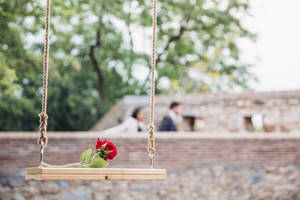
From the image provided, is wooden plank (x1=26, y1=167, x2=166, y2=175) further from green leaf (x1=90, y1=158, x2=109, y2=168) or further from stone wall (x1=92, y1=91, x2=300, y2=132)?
stone wall (x1=92, y1=91, x2=300, y2=132)

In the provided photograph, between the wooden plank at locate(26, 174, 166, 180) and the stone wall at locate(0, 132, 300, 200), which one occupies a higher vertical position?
the wooden plank at locate(26, 174, 166, 180)

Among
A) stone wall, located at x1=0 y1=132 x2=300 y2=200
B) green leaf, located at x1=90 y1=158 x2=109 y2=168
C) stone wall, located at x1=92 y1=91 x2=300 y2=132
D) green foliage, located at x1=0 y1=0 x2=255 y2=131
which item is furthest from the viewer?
green foliage, located at x1=0 y1=0 x2=255 y2=131

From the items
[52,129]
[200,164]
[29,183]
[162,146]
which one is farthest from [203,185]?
[52,129]

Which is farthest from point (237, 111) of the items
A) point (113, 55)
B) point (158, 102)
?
point (113, 55)

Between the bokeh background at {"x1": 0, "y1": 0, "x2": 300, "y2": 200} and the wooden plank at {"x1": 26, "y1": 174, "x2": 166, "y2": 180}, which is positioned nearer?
the wooden plank at {"x1": 26, "y1": 174, "x2": 166, "y2": 180}

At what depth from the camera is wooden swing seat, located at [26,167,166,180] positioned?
105 inches

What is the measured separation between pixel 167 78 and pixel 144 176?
14.2m

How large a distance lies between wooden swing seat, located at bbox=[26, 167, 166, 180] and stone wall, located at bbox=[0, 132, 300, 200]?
4.87 metres

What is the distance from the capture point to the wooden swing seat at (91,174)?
2.68m

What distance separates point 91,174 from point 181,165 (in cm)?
535

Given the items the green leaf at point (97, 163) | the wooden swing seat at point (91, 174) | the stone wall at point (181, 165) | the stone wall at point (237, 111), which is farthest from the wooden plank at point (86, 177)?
the stone wall at point (237, 111)

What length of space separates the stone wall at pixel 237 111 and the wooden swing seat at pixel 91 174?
27.0 ft

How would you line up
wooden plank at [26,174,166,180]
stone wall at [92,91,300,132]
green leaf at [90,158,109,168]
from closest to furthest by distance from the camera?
wooden plank at [26,174,166,180]
green leaf at [90,158,109,168]
stone wall at [92,91,300,132]

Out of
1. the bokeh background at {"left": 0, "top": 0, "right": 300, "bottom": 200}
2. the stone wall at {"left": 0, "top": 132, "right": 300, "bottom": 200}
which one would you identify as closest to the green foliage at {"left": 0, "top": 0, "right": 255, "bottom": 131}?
the bokeh background at {"left": 0, "top": 0, "right": 300, "bottom": 200}
